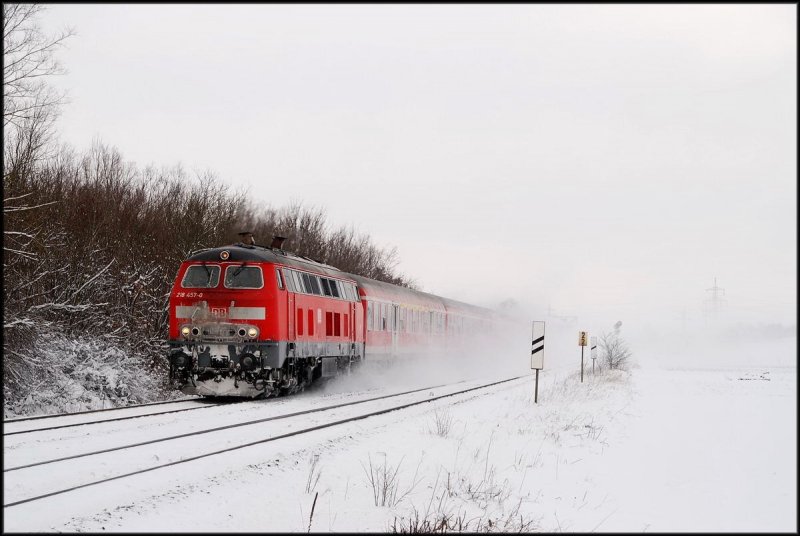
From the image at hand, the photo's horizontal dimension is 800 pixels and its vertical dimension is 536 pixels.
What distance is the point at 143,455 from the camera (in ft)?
32.0

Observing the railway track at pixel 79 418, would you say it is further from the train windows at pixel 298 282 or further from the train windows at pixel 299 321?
the train windows at pixel 298 282

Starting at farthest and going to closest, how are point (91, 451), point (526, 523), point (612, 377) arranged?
point (612, 377) < point (91, 451) < point (526, 523)

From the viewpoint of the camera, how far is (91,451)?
9898 mm

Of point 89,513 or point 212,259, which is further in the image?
point 212,259

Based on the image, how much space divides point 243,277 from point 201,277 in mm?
1058

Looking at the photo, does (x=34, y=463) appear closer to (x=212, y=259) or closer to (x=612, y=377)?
(x=212, y=259)

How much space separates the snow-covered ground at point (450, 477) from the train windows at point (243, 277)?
271cm

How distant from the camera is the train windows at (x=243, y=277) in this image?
1708 centimetres

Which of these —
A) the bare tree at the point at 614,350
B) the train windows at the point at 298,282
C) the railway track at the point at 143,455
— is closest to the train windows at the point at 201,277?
the train windows at the point at 298,282

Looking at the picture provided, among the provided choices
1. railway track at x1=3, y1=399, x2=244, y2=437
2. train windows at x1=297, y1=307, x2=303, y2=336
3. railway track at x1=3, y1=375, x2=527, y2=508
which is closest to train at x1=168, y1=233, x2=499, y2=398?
train windows at x1=297, y1=307, x2=303, y2=336

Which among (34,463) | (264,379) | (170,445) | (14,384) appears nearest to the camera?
(34,463)

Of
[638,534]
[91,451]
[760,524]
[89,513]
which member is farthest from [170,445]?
[760,524]

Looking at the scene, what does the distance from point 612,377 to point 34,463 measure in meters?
25.7

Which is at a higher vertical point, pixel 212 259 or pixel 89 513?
pixel 212 259
